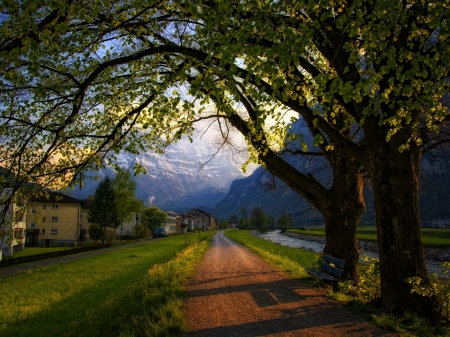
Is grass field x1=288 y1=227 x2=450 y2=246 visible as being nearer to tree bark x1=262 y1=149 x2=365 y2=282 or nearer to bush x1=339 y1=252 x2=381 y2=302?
tree bark x1=262 y1=149 x2=365 y2=282

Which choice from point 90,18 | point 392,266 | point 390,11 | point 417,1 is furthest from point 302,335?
point 90,18

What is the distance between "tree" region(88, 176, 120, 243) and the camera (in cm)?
7644

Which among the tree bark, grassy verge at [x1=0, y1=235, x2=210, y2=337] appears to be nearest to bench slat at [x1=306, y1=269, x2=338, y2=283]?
the tree bark

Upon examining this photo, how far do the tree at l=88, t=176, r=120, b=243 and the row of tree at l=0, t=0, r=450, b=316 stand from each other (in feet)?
220

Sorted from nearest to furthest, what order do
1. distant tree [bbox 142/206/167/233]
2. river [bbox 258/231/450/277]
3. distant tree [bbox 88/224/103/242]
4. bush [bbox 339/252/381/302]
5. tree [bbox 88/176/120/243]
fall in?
bush [bbox 339/252/381/302], river [bbox 258/231/450/277], distant tree [bbox 88/224/103/242], tree [bbox 88/176/120/243], distant tree [bbox 142/206/167/233]

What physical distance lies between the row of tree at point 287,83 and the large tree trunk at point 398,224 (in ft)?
0.07

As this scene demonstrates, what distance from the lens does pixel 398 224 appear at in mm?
8148

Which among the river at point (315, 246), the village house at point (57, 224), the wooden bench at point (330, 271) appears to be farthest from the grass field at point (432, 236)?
the village house at point (57, 224)

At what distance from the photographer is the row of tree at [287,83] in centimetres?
655

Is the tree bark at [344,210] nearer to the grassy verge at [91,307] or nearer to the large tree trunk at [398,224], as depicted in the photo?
the large tree trunk at [398,224]

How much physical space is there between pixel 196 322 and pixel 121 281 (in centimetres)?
1461

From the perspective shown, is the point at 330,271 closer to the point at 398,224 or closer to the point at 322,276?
the point at 322,276

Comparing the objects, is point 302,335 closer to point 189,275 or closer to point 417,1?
point 417,1

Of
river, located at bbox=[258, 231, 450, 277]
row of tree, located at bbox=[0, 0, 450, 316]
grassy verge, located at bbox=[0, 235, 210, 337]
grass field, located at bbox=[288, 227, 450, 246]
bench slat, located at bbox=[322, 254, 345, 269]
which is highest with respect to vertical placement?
row of tree, located at bbox=[0, 0, 450, 316]
